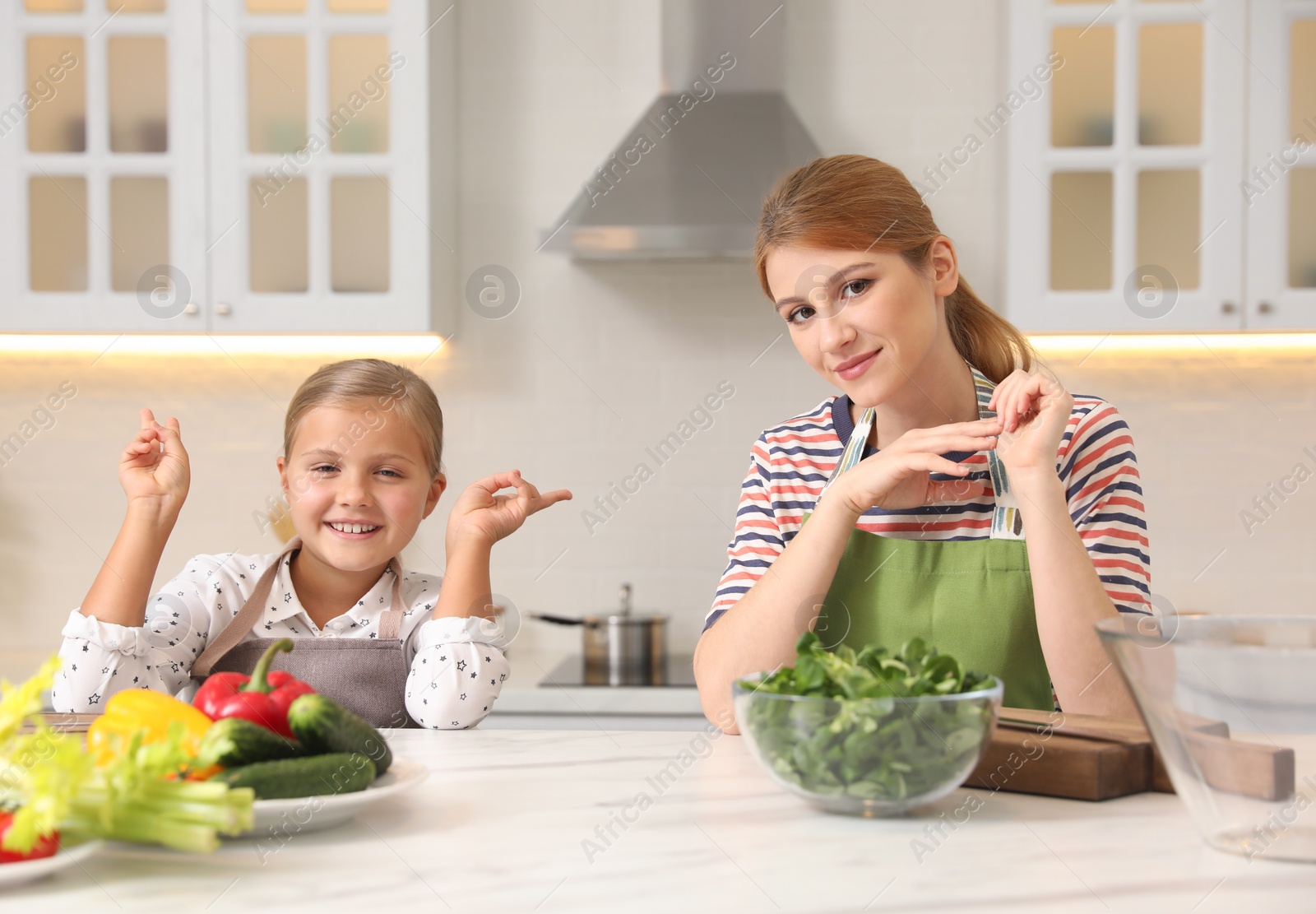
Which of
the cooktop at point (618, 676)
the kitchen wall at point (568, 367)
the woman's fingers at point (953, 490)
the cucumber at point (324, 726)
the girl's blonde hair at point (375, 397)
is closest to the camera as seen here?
the cucumber at point (324, 726)

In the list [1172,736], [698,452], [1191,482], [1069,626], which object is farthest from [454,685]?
[1191,482]

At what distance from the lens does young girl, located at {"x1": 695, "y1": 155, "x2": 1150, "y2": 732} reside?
1231 millimetres

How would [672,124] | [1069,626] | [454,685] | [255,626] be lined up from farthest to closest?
[672,124] < [255,626] < [454,685] < [1069,626]

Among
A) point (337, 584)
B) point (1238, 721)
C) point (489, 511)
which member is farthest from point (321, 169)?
point (1238, 721)

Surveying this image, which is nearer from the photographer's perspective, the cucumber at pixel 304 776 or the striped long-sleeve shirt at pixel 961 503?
the cucumber at pixel 304 776

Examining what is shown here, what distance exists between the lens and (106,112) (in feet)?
8.66

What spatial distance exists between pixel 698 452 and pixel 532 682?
75cm

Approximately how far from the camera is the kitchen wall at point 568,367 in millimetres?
2869

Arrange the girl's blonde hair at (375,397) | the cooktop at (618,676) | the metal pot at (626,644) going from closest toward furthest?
1. the girl's blonde hair at (375,397)
2. the cooktop at (618,676)
3. the metal pot at (626,644)

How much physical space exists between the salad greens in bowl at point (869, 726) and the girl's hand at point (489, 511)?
0.68 m

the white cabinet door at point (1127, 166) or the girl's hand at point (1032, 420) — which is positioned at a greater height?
the white cabinet door at point (1127, 166)

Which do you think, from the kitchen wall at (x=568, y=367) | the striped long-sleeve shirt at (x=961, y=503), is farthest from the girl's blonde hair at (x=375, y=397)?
the kitchen wall at (x=568, y=367)

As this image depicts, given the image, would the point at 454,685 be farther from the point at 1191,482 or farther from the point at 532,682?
the point at 1191,482

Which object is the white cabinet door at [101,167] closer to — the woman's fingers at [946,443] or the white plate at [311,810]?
the woman's fingers at [946,443]
